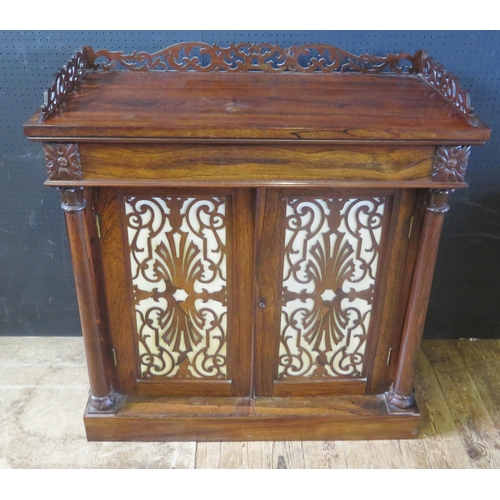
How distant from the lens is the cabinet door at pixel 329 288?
1656mm

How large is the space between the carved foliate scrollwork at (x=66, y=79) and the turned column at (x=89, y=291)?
0.21 metres

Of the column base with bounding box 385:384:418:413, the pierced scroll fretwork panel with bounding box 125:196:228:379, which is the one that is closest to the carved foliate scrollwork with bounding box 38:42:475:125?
the pierced scroll fretwork panel with bounding box 125:196:228:379

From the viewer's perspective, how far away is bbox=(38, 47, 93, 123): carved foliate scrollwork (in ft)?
4.84

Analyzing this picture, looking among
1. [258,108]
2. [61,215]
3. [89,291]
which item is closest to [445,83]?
[258,108]

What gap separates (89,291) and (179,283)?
261 mm

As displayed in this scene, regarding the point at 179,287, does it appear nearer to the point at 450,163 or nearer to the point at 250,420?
the point at 250,420

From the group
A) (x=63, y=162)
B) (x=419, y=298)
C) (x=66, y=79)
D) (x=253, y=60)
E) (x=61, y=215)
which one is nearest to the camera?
(x=63, y=162)

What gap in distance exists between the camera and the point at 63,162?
4.88 ft

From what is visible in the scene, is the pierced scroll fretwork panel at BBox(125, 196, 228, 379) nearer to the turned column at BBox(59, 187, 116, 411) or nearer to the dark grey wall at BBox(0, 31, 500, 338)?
the turned column at BBox(59, 187, 116, 411)

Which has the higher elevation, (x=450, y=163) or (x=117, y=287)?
(x=450, y=163)

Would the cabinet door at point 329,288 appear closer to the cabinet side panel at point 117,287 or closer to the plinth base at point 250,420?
the plinth base at point 250,420

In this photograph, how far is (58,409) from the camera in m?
2.06

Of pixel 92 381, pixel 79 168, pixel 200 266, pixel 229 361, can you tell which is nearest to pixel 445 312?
pixel 229 361

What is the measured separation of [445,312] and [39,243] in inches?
63.2
